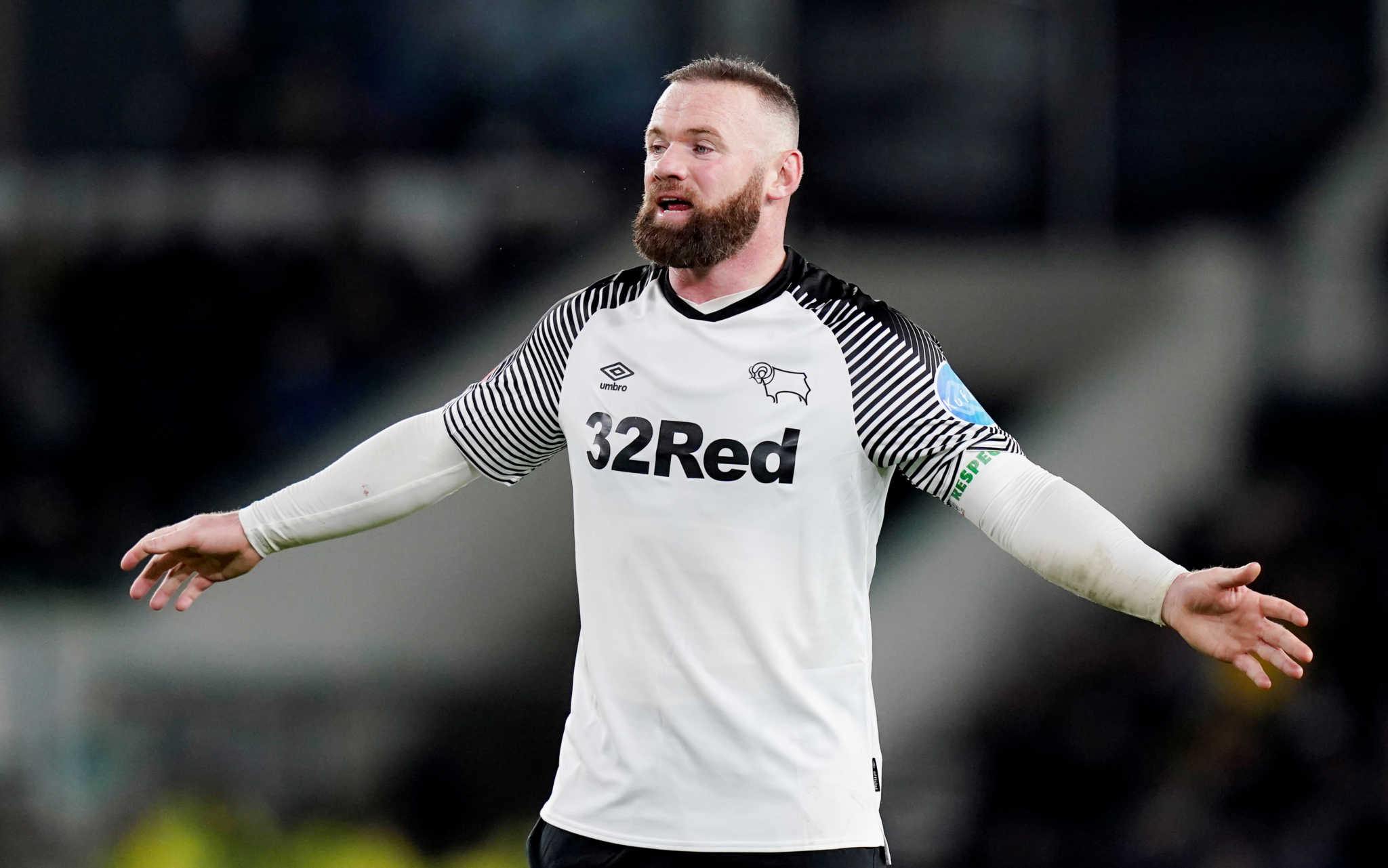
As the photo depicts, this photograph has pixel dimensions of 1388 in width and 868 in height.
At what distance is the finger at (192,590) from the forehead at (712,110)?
4.28 ft

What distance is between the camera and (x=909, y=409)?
3.36m

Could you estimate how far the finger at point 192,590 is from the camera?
3748mm

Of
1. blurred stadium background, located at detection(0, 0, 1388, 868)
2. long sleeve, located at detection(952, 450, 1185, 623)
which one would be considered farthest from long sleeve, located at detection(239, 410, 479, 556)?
blurred stadium background, located at detection(0, 0, 1388, 868)

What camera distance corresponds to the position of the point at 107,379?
9820mm

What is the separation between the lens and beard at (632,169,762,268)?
3439 mm

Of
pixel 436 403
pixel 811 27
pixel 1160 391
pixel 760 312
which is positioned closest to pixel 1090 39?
pixel 811 27

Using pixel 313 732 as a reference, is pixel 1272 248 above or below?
above

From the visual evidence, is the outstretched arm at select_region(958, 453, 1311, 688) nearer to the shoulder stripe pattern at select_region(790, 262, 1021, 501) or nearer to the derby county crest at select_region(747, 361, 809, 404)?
the shoulder stripe pattern at select_region(790, 262, 1021, 501)

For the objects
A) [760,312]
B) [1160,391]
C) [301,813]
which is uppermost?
[760,312]

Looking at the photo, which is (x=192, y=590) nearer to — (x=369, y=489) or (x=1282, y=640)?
(x=369, y=489)

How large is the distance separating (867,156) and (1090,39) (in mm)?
1428

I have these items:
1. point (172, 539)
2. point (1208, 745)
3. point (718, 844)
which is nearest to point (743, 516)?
point (718, 844)

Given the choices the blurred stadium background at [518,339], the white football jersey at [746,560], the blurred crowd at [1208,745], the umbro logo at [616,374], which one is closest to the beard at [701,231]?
the white football jersey at [746,560]

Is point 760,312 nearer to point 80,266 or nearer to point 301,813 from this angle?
point 301,813
